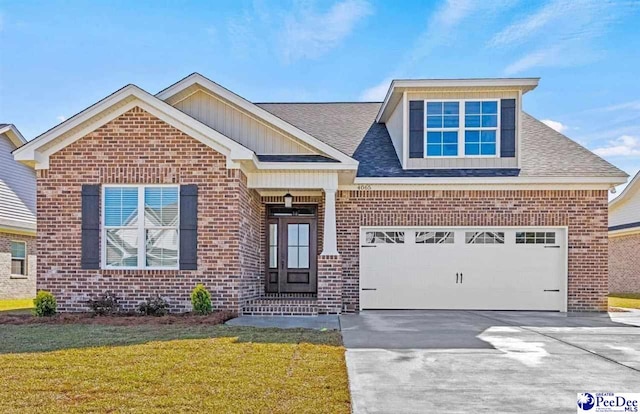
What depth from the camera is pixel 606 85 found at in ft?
49.4

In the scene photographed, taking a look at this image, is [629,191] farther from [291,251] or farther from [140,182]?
[140,182]

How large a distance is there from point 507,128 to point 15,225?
16076mm

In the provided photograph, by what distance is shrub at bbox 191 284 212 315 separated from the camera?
34.3 feet

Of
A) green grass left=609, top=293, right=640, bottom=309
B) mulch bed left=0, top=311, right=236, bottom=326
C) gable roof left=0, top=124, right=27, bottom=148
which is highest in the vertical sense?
gable roof left=0, top=124, right=27, bottom=148

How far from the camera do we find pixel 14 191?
1977 cm

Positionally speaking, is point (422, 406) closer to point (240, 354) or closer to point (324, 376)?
point (324, 376)

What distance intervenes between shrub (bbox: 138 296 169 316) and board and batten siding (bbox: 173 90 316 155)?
4137 millimetres

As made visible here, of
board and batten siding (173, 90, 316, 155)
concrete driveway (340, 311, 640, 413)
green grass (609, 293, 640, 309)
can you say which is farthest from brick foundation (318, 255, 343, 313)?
green grass (609, 293, 640, 309)

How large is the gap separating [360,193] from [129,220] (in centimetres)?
543

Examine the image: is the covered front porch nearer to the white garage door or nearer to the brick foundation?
the brick foundation

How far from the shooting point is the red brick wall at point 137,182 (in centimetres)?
1089

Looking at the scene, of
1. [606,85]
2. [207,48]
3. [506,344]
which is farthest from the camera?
[606,85]

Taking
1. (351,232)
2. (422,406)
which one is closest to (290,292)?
(351,232)

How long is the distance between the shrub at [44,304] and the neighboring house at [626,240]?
20.4 meters
